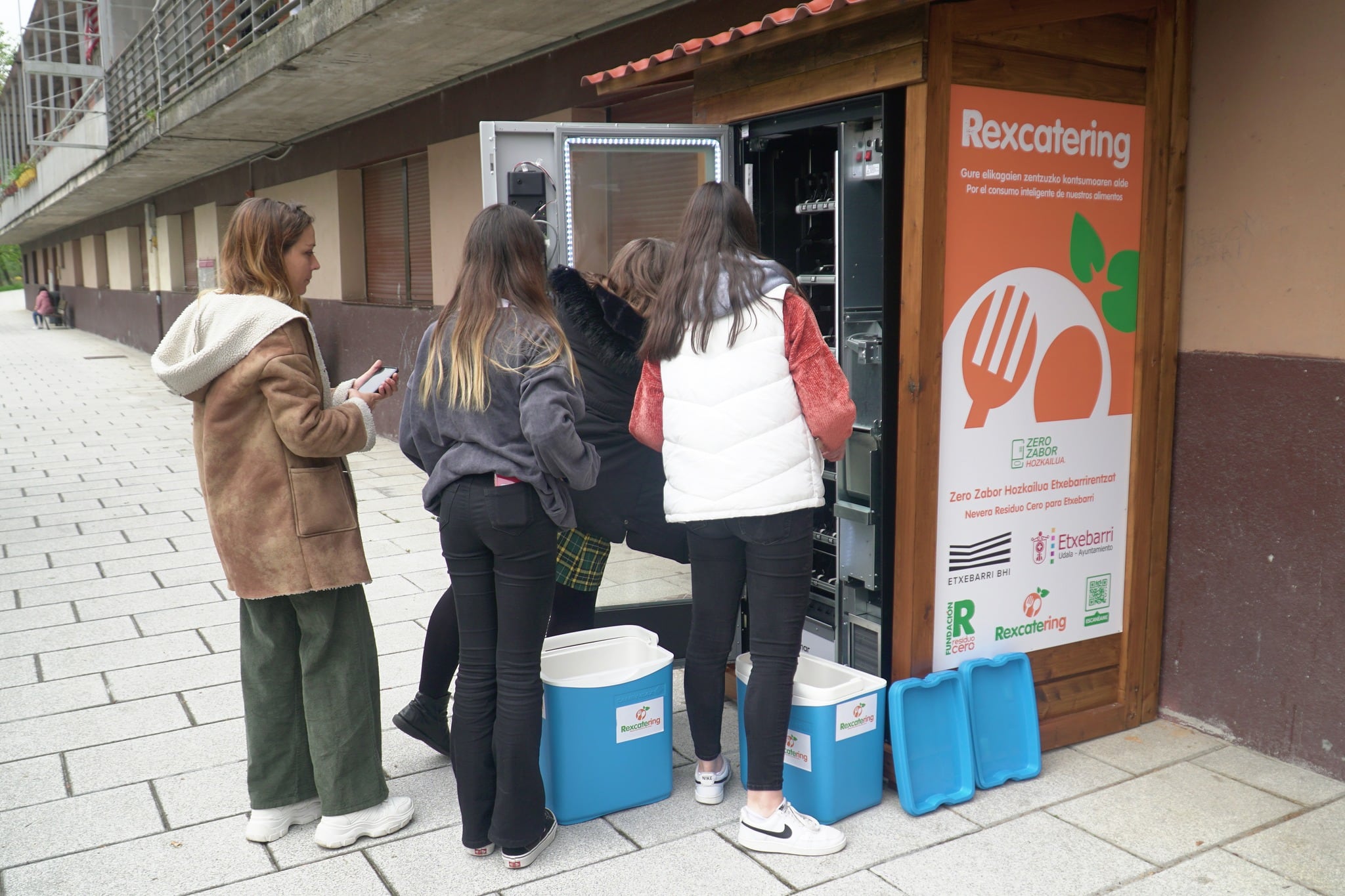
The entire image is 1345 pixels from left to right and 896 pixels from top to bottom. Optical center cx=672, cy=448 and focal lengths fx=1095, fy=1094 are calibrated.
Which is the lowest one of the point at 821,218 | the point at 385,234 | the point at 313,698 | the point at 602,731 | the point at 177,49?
the point at 602,731

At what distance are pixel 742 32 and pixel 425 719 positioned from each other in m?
2.38

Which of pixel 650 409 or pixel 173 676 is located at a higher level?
pixel 650 409

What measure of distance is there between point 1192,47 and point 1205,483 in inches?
56.0

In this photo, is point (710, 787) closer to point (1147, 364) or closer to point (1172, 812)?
point (1172, 812)

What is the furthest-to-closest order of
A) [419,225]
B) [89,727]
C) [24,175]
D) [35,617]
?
[24,175], [419,225], [35,617], [89,727]

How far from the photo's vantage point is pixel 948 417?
3273 millimetres

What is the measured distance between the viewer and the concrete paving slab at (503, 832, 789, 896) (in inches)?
109

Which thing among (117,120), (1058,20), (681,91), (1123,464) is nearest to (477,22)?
(681,91)

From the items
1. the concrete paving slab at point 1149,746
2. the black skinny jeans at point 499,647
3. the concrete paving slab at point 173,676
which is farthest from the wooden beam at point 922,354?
the concrete paving slab at point 173,676

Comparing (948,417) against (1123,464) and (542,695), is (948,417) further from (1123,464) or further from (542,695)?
(542,695)

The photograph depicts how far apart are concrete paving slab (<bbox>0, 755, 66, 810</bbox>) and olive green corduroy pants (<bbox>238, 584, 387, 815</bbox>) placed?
790 millimetres

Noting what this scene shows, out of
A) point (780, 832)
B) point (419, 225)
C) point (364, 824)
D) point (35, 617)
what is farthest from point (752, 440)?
point (419, 225)

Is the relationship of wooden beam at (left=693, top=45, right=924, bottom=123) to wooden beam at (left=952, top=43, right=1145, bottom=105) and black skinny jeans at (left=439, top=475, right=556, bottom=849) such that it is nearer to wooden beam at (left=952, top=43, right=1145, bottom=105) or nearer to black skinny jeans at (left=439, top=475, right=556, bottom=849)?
wooden beam at (left=952, top=43, right=1145, bottom=105)

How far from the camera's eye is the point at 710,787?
3.27 m
